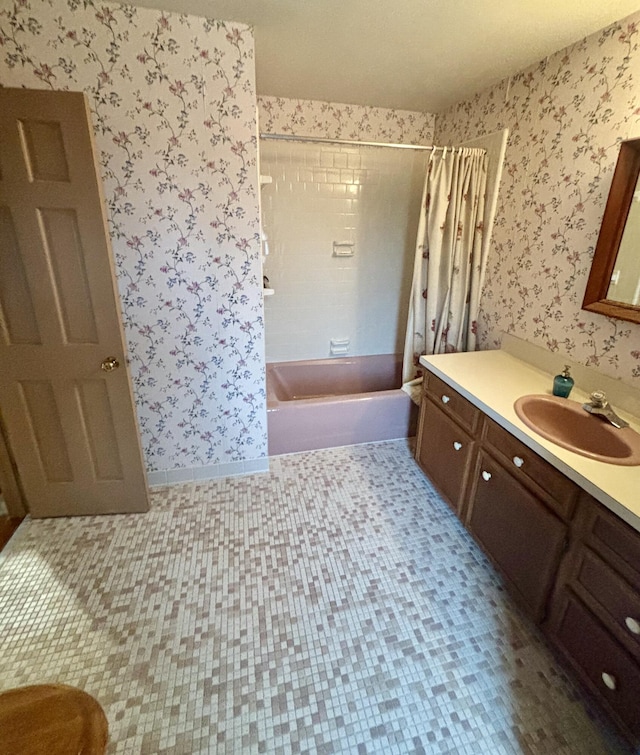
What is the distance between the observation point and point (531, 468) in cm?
148

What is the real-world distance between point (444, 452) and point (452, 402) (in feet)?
1.02

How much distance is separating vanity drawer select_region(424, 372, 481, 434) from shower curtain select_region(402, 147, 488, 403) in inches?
21.3

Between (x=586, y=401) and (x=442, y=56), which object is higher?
(x=442, y=56)

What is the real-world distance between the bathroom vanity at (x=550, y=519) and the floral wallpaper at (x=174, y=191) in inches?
46.7

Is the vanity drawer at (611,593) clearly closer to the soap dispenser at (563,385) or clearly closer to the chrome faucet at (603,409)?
the chrome faucet at (603,409)

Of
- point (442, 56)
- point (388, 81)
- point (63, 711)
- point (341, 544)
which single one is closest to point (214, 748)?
point (63, 711)

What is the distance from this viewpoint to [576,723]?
1.27 meters

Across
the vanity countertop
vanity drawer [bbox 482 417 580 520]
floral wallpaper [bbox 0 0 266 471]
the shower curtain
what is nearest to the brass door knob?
floral wallpaper [bbox 0 0 266 471]

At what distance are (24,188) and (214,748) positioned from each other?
2.11 meters

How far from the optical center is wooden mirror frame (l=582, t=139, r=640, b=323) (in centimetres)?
157

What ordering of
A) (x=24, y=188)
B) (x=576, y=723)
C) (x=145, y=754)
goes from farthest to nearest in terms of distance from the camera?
(x=24, y=188)
(x=576, y=723)
(x=145, y=754)

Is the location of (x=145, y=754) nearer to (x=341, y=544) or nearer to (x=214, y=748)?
(x=214, y=748)

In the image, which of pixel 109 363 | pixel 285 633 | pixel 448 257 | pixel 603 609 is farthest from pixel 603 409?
pixel 109 363

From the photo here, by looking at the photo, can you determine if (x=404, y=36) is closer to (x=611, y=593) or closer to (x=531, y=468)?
(x=531, y=468)
